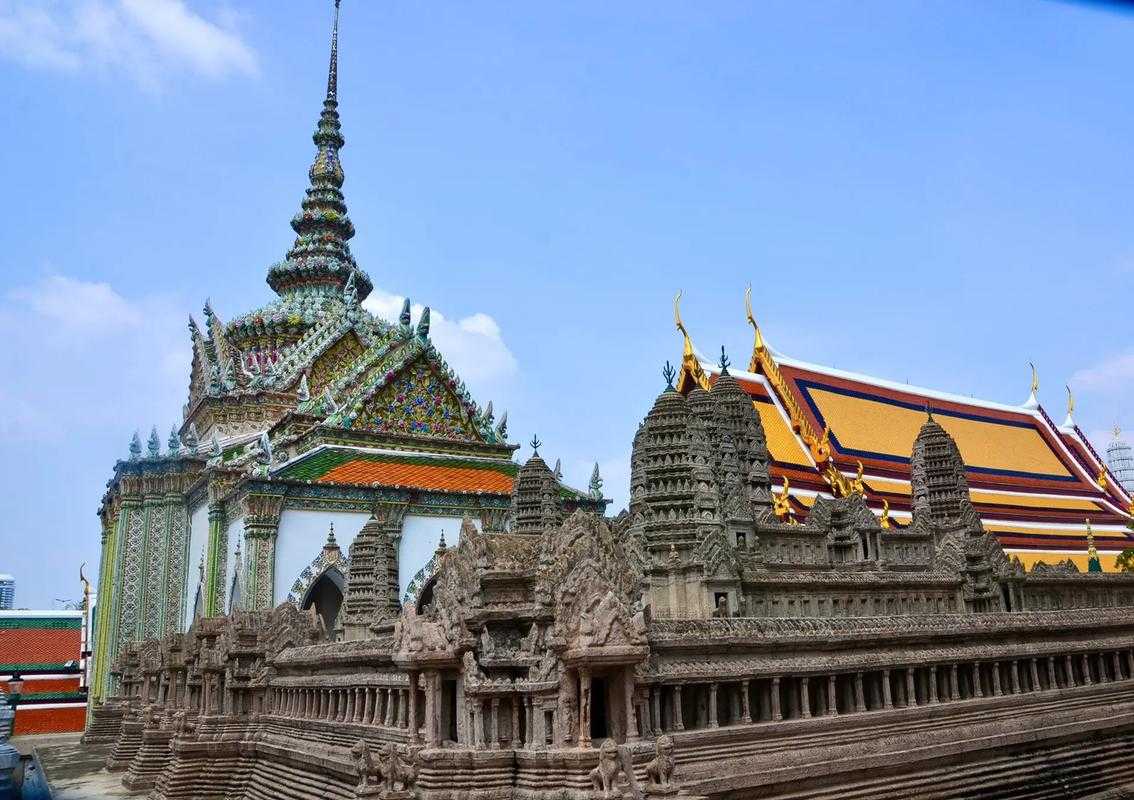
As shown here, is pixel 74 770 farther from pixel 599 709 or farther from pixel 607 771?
pixel 607 771

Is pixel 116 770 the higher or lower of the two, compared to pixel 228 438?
lower

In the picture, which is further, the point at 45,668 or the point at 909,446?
the point at 45,668

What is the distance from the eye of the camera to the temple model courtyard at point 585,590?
1192 centimetres

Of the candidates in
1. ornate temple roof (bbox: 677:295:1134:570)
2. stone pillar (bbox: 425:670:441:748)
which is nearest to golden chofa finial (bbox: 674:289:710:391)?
ornate temple roof (bbox: 677:295:1134:570)

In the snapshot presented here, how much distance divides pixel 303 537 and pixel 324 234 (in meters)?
16.0

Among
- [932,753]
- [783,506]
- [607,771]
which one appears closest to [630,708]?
[607,771]

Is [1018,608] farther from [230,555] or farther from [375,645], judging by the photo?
[230,555]

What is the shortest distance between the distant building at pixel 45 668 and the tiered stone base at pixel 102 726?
7.49 meters

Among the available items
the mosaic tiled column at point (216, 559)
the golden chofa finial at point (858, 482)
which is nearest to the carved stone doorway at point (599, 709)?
the golden chofa finial at point (858, 482)

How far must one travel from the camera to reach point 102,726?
103ft

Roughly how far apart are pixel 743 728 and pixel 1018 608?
1309 cm

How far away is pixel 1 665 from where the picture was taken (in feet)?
129

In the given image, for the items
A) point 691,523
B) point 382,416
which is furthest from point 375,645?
point 382,416

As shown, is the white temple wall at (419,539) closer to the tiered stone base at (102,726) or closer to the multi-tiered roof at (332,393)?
the multi-tiered roof at (332,393)
